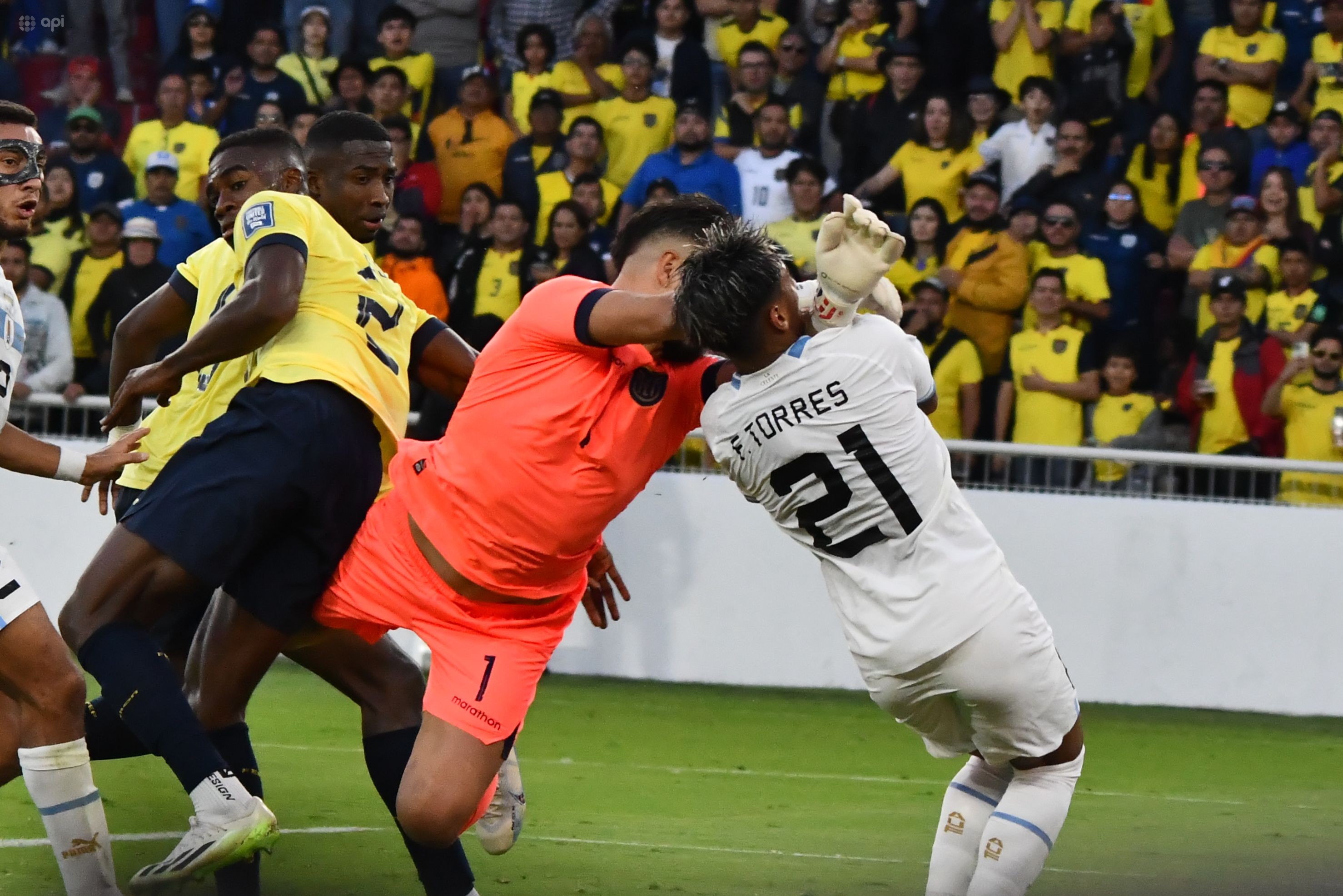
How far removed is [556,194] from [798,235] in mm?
1702

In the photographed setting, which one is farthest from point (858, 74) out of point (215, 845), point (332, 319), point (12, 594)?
point (215, 845)

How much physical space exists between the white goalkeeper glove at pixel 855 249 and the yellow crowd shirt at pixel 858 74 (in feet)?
25.8

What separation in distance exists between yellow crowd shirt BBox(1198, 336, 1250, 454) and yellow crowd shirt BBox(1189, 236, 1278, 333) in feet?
0.92

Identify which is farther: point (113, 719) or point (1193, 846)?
point (1193, 846)

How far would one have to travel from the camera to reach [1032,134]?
1130cm

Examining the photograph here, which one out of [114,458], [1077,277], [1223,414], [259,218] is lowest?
[1223,414]

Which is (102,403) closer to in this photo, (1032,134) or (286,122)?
(286,122)

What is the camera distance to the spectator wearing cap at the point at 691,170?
11.3 metres

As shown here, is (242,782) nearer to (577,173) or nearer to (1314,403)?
(1314,403)

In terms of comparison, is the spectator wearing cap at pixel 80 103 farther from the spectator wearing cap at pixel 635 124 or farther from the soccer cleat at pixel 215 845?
the soccer cleat at pixel 215 845

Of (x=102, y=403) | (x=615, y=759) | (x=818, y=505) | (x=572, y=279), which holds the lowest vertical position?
(x=615, y=759)

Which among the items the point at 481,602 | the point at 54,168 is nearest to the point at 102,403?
the point at 54,168

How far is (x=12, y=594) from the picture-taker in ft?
15.5

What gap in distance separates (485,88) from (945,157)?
315 centimetres
